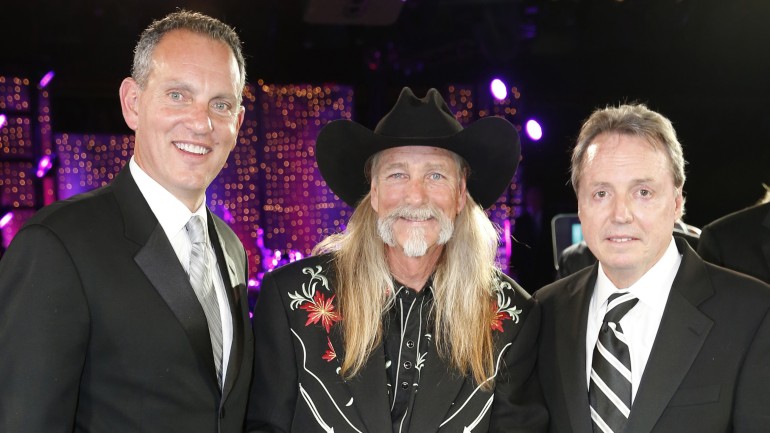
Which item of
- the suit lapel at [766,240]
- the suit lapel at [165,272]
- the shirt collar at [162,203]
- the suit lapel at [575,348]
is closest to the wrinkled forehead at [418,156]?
the suit lapel at [575,348]

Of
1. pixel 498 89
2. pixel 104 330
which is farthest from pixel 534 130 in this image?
pixel 104 330

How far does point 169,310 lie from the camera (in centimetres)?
205

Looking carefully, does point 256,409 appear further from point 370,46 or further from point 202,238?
point 370,46

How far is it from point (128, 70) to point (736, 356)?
22.3 ft

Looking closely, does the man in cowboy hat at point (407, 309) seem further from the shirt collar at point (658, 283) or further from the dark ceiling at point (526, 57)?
the dark ceiling at point (526, 57)

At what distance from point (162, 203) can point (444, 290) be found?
1.05 metres

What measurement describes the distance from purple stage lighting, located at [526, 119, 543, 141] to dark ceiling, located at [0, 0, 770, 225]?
0.35 feet

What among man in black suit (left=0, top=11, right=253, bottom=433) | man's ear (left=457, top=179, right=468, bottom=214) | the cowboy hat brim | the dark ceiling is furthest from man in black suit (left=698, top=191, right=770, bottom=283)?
the dark ceiling

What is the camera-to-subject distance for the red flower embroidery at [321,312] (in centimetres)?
261

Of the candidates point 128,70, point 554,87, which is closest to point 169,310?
point 128,70

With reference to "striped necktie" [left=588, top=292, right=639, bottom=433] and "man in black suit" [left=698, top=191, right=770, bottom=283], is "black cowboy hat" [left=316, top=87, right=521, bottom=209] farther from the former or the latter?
"man in black suit" [left=698, top=191, right=770, bottom=283]

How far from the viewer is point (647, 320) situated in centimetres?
239

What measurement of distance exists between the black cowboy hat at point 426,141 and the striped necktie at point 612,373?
0.71 meters

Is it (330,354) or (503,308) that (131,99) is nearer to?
(330,354)
